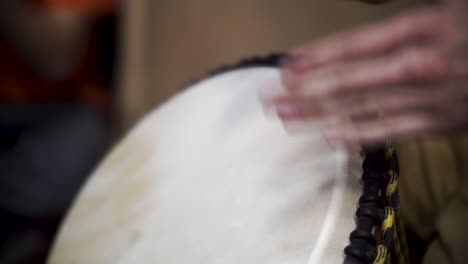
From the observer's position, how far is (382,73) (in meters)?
0.37

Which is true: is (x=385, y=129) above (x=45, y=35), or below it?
below

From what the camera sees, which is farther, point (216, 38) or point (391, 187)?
point (216, 38)

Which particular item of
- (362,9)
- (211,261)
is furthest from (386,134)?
(362,9)

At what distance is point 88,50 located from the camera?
1.22 meters

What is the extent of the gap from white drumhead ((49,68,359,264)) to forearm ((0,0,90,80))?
0.55m

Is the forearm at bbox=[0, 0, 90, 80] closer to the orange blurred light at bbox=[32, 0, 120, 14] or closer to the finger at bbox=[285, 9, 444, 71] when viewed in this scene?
the orange blurred light at bbox=[32, 0, 120, 14]

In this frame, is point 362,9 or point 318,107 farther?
point 362,9

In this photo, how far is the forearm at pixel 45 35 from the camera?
43.9 inches

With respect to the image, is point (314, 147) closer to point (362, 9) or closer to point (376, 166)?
point (376, 166)

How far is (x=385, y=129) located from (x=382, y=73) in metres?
0.04

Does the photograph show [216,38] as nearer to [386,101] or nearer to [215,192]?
[215,192]

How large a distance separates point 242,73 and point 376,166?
223 mm

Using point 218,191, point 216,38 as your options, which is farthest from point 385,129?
point 216,38

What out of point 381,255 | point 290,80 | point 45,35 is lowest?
point 381,255
